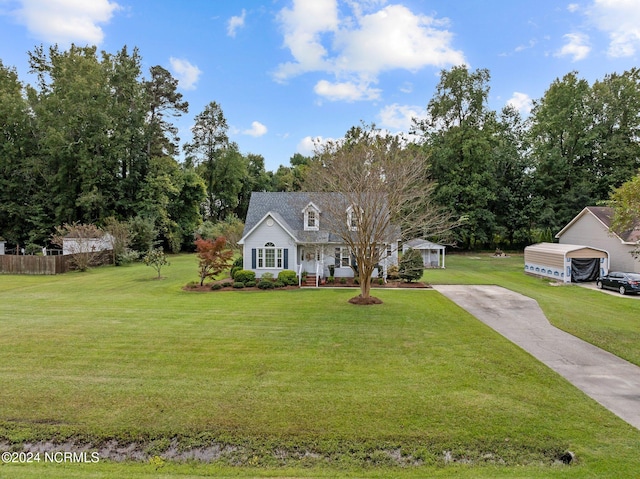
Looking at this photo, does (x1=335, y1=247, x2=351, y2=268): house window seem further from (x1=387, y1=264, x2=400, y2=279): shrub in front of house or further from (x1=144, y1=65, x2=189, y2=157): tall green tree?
(x1=144, y1=65, x2=189, y2=157): tall green tree

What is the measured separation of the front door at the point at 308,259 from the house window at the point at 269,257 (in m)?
1.56

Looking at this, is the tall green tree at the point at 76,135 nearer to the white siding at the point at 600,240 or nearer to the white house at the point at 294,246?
the white house at the point at 294,246

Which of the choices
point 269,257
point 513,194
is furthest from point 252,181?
point 269,257

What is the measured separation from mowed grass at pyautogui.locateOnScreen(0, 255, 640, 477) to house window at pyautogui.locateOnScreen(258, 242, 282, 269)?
951cm

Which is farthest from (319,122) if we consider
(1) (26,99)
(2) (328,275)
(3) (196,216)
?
(1) (26,99)

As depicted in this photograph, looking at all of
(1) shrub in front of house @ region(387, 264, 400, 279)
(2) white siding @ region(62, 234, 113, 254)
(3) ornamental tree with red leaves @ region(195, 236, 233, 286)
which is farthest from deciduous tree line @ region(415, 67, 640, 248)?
(2) white siding @ region(62, 234, 113, 254)

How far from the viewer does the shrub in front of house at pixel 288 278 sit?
21.3 meters

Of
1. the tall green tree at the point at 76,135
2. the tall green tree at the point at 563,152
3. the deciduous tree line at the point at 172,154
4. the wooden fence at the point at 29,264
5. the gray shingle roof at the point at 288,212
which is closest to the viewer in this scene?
the gray shingle roof at the point at 288,212

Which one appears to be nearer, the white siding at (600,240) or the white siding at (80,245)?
the white siding at (600,240)

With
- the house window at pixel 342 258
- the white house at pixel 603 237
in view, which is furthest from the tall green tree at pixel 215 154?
the white house at pixel 603 237

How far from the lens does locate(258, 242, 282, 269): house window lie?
74.4 feet

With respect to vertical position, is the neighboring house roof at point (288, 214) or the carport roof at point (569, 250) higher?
the neighboring house roof at point (288, 214)

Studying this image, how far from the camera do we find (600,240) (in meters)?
26.6

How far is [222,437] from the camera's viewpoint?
584cm
